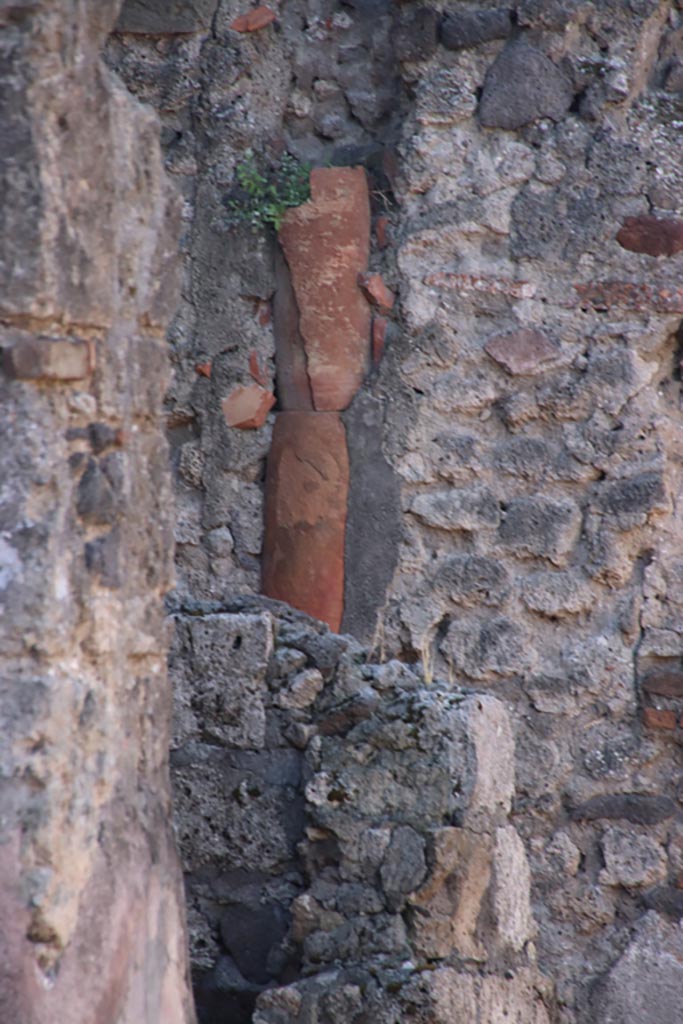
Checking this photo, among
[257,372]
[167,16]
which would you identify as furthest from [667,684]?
[167,16]

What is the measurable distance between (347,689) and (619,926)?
1.62 m

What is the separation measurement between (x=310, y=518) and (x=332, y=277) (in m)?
0.72

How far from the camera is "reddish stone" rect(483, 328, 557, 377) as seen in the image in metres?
4.25

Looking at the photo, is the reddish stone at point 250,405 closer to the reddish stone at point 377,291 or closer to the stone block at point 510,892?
the reddish stone at point 377,291

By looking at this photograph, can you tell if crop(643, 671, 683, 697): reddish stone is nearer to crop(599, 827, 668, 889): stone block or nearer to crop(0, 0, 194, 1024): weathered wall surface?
crop(599, 827, 668, 889): stone block

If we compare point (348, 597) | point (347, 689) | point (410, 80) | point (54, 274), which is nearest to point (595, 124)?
point (410, 80)

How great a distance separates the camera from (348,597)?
14.2ft

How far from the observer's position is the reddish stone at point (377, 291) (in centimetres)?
437

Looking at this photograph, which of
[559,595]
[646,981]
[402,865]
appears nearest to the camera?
[402,865]

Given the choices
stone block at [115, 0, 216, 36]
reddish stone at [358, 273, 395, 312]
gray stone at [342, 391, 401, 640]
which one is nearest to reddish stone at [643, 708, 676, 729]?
gray stone at [342, 391, 401, 640]

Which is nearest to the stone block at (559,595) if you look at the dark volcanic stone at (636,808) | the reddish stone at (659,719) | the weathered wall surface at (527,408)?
the weathered wall surface at (527,408)

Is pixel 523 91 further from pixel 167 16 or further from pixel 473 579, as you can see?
pixel 473 579

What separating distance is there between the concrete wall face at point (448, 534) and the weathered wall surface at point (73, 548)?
2.51 ft

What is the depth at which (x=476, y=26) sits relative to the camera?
14.2 feet
